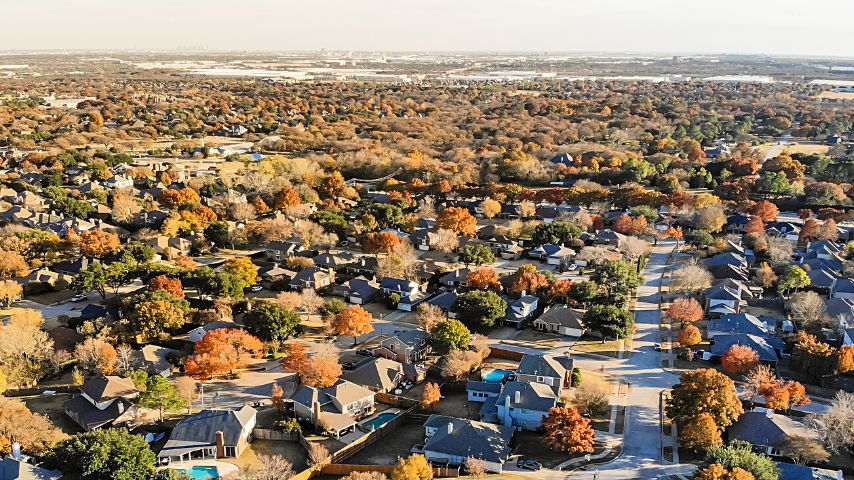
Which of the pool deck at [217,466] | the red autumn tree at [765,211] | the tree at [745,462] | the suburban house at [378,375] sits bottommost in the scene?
the pool deck at [217,466]

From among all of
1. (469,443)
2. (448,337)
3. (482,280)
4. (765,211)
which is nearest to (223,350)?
(448,337)

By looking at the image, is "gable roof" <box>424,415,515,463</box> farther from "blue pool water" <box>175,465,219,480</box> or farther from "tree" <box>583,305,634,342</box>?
"tree" <box>583,305,634,342</box>

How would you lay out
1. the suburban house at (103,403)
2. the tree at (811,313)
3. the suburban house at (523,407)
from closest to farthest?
the suburban house at (103,403), the suburban house at (523,407), the tree at (811,313)

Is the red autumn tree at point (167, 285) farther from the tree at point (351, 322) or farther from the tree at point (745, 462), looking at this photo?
the tree at point (745, 462)

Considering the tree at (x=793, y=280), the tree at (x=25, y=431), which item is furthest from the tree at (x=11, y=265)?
the tree at (x=793, y=280)

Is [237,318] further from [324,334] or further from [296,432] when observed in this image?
[296,432]

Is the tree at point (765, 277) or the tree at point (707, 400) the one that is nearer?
the tree at point (707, 400)

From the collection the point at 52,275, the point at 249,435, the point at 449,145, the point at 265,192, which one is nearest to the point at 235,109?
the point at 449,145

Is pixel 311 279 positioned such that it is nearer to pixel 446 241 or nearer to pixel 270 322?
pixel 270 322
